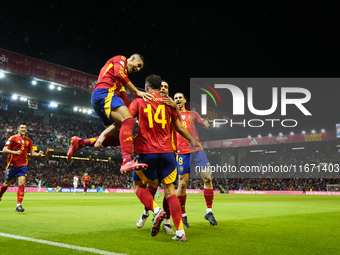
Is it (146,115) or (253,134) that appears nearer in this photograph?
(146,115)

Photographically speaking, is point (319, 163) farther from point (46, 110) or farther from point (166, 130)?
point (166, 130)

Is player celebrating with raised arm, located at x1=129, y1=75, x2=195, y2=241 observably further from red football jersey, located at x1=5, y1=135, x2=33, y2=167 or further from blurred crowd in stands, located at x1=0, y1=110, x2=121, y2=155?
blurred crowd in stands, located at x1=0, y1=110, x2=121, y2=155

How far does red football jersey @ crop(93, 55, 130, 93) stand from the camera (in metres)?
4.80

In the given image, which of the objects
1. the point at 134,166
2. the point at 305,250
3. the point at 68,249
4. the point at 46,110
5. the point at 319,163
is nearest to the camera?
the point at 68,249

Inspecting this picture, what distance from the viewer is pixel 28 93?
40.9 meters

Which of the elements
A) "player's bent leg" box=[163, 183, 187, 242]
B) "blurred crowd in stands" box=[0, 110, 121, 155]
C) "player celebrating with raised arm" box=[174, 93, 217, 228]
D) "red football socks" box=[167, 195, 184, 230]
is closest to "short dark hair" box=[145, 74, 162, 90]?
"player's bent leg" box=[163, 183, 187, 242]

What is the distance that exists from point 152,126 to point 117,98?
2.48 feet

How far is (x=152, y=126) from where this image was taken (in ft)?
14.6

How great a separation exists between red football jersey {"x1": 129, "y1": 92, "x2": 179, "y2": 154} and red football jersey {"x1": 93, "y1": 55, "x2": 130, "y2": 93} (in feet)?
1.82

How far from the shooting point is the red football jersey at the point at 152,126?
439cm

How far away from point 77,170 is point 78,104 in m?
10.0

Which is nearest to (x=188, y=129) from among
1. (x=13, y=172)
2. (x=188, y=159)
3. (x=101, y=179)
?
(x=188, y=159)

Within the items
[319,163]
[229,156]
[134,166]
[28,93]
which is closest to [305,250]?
[134,166]

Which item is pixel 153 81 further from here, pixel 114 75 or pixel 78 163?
pixel 78 163
